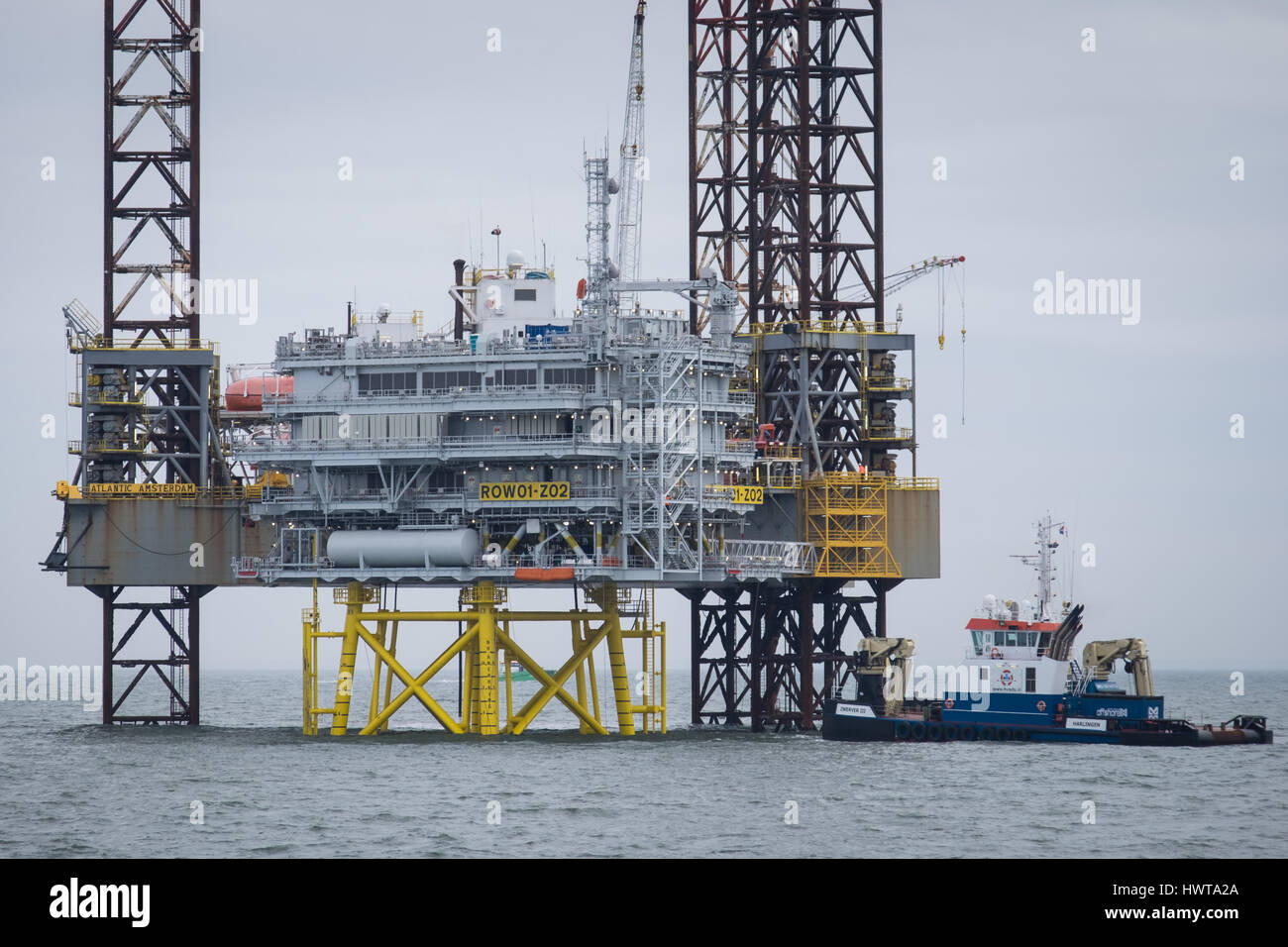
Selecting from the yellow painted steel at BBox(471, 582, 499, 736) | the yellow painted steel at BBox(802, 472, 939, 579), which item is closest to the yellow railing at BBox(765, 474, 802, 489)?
the yellow painted steel at BBox(802, 472, 939, 579)

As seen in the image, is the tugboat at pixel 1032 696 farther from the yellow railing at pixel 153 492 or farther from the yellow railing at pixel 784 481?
the yellow railing at pixel 153 492

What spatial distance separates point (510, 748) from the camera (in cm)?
8681

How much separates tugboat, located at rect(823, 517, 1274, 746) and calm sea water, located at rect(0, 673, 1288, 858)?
1.08 m

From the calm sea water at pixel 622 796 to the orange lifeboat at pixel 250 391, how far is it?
14756mm

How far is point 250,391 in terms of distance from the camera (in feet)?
326

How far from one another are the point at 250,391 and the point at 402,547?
15400mm

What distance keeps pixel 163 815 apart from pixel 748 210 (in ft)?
148

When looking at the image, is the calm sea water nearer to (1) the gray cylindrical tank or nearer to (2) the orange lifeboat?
(1) the gray cylindrical tank

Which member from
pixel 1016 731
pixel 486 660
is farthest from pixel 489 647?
pixel 1016 731

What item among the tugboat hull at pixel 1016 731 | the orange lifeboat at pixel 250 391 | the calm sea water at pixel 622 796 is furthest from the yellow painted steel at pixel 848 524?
the orange lifeboat at pixel 250 391

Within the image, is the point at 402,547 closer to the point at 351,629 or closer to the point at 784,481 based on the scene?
the point at 351,629

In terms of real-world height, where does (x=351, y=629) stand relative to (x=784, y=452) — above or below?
below
